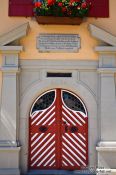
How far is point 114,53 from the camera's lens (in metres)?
9.29

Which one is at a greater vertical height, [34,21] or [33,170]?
[34,21]

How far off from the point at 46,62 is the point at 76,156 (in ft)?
8.45

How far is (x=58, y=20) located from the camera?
9141 mm

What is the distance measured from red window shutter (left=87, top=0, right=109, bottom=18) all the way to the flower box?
1.68 ft

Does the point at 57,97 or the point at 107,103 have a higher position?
the point at 57,97

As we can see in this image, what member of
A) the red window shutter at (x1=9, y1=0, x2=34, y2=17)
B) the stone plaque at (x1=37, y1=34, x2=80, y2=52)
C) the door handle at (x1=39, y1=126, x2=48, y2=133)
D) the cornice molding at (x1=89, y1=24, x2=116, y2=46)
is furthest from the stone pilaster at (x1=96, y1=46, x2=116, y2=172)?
the red window shutter at (x1=9, y1=0, x2=34, y2=17)

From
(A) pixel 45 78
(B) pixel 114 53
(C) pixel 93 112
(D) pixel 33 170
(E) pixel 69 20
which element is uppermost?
(E) pixel 69 20

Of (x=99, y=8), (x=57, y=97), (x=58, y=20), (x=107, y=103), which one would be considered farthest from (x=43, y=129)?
(x=99, y=8)

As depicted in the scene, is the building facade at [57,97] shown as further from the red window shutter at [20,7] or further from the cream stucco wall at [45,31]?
the red window shutter at [20,7]

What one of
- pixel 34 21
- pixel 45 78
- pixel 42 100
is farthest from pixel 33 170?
pixel 34 21

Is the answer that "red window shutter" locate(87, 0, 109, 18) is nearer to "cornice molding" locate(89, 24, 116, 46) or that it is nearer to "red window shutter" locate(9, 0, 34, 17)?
"cornice molding" locate(89, 24, 116, 46)

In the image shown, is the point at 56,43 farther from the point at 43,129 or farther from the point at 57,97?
the point at 43,129

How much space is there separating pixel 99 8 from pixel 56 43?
1467mm

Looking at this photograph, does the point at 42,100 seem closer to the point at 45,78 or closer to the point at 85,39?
the point at 45,78
